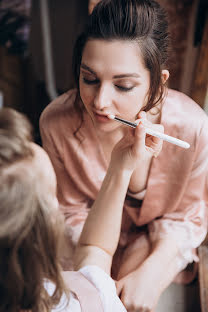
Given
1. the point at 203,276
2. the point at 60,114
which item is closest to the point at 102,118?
the point at 60,114

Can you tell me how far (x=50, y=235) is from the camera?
49cm

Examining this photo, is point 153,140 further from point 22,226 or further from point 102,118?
point 22,226

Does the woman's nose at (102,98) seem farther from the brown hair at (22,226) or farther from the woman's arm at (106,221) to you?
the brown hair at (22,226)

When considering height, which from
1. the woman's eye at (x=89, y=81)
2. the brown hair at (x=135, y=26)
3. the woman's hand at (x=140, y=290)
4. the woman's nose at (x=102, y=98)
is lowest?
the woman's hand at (x=140, y=290)

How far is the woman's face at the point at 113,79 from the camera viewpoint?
0.71 meters

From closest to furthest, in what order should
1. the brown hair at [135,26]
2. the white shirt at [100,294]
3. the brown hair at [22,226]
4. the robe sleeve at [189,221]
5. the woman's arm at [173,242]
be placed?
the brown hair at [22,226] → the white shirt at [100,294] → the brown hair at [135,26] → the woman's arm at [173,242] → the robe sleeve at [189,221]

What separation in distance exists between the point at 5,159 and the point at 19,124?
5cm

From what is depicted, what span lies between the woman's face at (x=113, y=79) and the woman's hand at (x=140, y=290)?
38cm

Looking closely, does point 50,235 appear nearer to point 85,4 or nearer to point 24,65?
point 85,4

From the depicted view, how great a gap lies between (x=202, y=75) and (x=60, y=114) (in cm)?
44

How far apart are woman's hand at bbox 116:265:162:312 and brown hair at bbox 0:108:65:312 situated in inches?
12.9

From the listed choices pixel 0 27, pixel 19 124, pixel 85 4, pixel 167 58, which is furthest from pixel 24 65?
pixel 19 124

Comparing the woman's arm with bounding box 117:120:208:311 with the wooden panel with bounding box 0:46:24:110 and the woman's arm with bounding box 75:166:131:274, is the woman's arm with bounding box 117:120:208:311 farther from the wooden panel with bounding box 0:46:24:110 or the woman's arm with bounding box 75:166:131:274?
the wooden panel with bounding box 0:46:24:110

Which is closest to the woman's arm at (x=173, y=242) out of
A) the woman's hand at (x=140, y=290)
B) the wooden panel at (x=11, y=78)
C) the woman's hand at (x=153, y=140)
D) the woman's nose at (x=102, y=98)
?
the woman's hand at (x=140, y=290)
